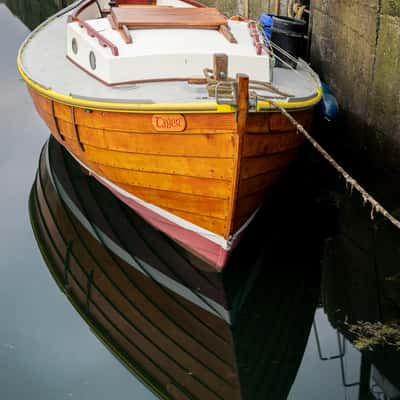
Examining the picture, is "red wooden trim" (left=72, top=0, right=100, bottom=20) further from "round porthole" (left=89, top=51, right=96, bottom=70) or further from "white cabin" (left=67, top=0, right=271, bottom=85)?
"round porthole" (left=89, top=51, right=96, bottom=70)

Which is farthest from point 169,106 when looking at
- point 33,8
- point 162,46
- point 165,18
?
point 33,8

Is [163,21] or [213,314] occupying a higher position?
[163,21]

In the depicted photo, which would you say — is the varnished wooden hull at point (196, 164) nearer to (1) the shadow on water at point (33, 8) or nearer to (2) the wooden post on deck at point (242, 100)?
(2) the wooden post on deck at point (242, 100)

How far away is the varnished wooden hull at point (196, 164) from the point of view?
5543 mm

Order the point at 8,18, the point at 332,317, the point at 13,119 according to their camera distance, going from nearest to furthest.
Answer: the point at 332,317, the point at 13,119, the point at 8,18

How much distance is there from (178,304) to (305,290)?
1.29 meters

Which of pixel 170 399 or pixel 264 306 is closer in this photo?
pixel 170 399

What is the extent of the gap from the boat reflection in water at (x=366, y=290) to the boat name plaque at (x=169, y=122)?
2.26 metres

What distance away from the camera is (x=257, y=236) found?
23.3 ft

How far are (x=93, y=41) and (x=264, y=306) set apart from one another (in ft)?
10.9

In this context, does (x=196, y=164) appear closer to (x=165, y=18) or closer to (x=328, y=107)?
(x=165, y=18)

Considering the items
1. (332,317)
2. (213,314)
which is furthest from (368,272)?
(213,314)

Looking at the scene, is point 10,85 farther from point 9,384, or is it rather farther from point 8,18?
point 9,384

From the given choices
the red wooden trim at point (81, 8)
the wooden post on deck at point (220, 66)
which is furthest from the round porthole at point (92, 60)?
the wooden post on deck at point (220, 66)
